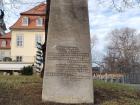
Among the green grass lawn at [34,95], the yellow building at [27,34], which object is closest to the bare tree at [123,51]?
the yellow building at [27,34]

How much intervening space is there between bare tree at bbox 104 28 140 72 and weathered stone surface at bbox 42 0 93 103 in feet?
215

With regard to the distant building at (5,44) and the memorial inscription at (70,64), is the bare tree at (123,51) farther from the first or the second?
the memorial inscription at (70,64)

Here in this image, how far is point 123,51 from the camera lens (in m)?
88.6

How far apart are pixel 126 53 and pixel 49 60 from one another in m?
75.9

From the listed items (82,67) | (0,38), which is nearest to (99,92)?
(82,67)

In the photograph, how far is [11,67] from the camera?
2307 inches

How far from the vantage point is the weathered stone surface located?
42.0ft

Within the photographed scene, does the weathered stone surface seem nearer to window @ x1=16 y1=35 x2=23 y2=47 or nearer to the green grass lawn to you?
the green grass lawn

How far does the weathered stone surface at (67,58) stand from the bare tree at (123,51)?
65.6 metres

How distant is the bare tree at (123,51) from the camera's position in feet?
268

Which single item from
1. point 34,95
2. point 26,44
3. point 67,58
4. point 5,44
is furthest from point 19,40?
point 67,58

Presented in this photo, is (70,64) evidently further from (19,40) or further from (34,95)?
(19,40)

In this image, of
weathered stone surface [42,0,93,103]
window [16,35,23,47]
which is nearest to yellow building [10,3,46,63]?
window [16,35,23,47]

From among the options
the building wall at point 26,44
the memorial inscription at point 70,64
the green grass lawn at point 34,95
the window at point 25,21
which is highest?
the window at point 25,21
